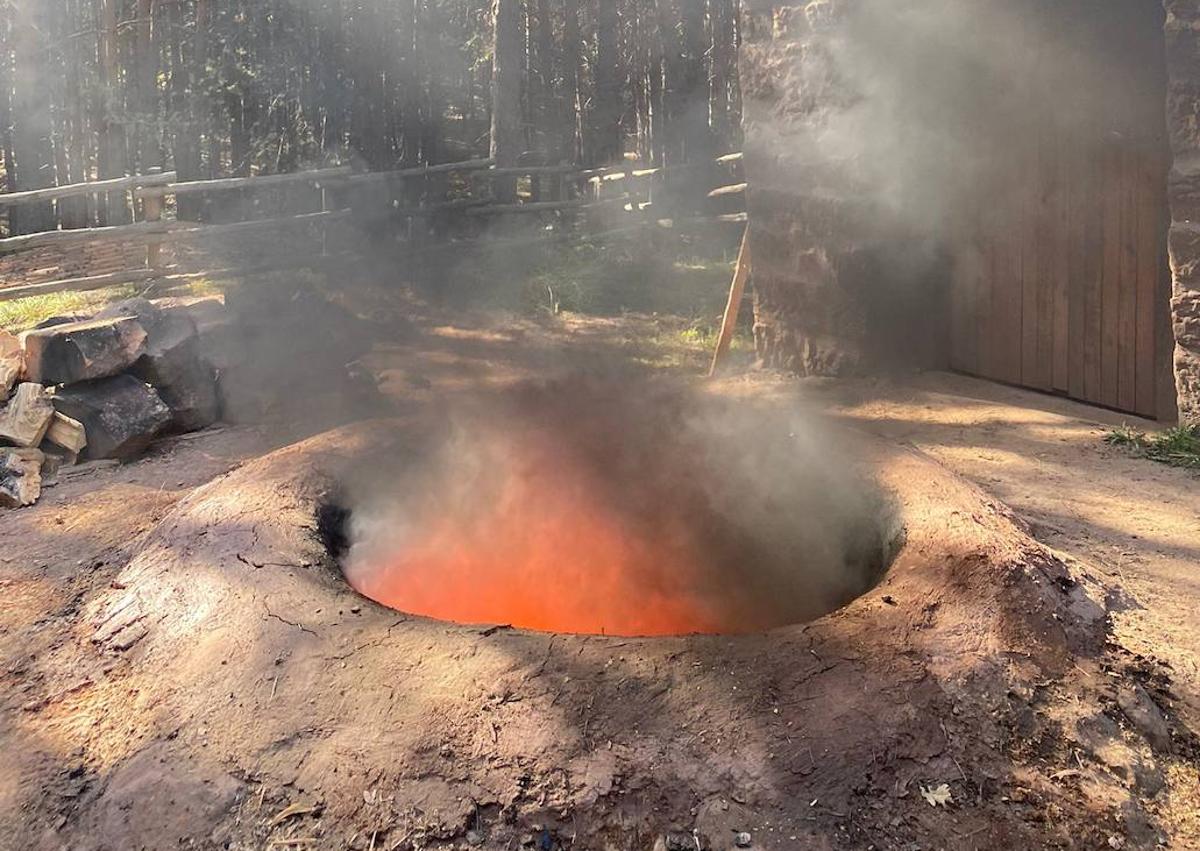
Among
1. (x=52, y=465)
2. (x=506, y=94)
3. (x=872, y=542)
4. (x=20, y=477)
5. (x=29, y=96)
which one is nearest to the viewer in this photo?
(x=872, y=542)

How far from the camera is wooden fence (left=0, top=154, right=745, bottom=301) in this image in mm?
9258

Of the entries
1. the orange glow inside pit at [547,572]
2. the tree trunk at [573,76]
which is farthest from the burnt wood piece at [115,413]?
the tree trunk at [573,76]

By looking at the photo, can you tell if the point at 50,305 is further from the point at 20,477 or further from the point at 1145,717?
the point at 1145,717

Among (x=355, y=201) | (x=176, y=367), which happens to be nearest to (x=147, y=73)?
(x=355, y=201)

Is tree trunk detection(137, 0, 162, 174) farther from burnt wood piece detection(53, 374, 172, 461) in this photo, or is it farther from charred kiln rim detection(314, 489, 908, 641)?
charred kiln rim detection(314, 489, 908, 641)

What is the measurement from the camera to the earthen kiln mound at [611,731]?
194 centimetres

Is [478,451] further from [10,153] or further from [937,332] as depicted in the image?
[10,153]

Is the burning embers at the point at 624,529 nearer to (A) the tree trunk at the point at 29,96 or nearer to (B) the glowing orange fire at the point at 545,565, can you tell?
(B) the glowing orange fire at the point at 545,565

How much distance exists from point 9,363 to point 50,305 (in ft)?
12.6

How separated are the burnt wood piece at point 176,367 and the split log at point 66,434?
1.95 feet

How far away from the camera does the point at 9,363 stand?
201 inches

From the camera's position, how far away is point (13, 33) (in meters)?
10.6

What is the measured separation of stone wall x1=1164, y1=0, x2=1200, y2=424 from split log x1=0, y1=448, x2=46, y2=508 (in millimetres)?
5947

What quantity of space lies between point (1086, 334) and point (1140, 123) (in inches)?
49.2
